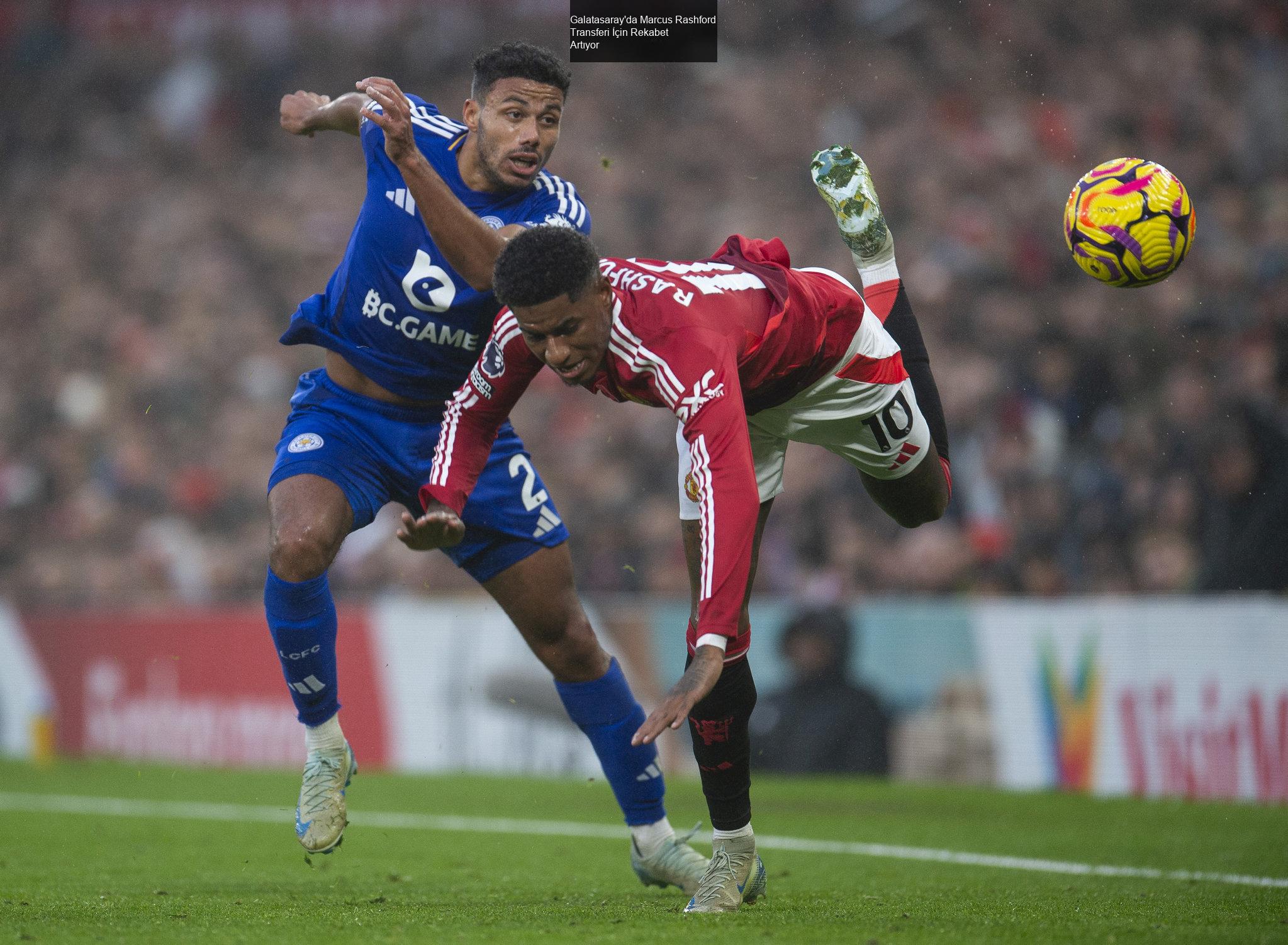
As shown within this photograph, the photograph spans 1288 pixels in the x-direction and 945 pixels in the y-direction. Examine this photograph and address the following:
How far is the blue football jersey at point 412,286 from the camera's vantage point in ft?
16.5

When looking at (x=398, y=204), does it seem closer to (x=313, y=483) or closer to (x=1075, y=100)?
(x=313, y=483)

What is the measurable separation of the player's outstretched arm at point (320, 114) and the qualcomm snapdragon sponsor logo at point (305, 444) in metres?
1.09

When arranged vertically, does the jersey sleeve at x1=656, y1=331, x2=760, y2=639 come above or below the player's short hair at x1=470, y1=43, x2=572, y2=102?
below

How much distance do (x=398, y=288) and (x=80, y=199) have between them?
1477cm

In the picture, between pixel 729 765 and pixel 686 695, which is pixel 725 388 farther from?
pixel 729 765

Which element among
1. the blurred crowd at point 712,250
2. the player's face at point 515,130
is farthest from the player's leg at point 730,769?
the blurred crowd at point 712,250

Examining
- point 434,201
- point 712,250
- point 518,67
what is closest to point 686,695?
point 434,201

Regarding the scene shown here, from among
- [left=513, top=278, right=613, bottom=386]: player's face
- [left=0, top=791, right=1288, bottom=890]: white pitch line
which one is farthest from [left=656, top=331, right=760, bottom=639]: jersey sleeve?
[left=0, top=791, right=1288, bottom=890]: white pitch line

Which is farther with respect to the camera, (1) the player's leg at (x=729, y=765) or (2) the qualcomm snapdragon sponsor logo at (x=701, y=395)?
(1) the player's leg at (x=729, y=765)

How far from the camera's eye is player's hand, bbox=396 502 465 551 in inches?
172

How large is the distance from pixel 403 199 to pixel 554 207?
505 millimetres

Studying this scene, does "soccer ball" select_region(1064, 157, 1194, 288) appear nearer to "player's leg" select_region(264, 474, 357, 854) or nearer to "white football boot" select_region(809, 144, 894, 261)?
"white football boot" select_region(809, 144, 894, 261)

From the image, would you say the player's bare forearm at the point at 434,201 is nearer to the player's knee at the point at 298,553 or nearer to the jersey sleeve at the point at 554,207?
the jersey sleeve at the point at 554,207

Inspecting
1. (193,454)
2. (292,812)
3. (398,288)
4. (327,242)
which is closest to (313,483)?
(398,288)
